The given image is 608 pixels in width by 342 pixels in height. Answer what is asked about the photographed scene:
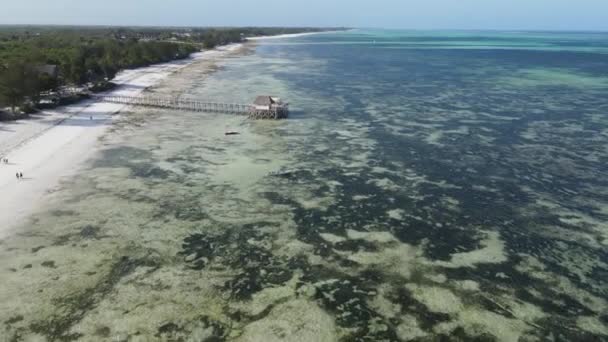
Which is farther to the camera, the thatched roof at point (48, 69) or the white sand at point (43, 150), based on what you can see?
the thatched roof at point (48, 69)

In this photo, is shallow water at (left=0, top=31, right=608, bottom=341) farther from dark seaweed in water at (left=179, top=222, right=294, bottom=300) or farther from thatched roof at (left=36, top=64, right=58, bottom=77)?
thatched roof at (left=36, top=64, right=58, bottom=77)

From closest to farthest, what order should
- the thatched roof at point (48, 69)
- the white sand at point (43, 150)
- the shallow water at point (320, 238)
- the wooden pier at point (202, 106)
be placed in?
1. the shallow water at point (320, 238)
2. the white sand at point (43, 150)
3. the wooden pier at point (202, 106)
4. the thatched roof at point (48, 69)

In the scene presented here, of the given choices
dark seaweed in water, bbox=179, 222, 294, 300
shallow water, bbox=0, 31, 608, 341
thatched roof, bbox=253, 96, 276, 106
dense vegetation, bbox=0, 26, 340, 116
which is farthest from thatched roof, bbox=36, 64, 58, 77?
dark seaweed in water, bbox=179, 222, 294, 300

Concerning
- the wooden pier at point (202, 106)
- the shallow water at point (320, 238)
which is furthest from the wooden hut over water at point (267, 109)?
the shallow water at point (320, 238)

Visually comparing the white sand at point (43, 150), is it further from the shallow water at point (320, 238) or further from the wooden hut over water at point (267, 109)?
the wooden hut over water at point (267, 109)

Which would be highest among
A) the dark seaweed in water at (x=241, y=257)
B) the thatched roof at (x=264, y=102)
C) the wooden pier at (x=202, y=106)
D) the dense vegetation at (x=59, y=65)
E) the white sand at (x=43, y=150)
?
the dense vegetation at (x=59, y=65)

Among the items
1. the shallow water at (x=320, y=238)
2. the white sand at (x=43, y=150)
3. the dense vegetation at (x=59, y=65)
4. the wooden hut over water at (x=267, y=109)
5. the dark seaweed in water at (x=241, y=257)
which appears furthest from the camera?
the wooden hut over water at (x=267, y=109)
